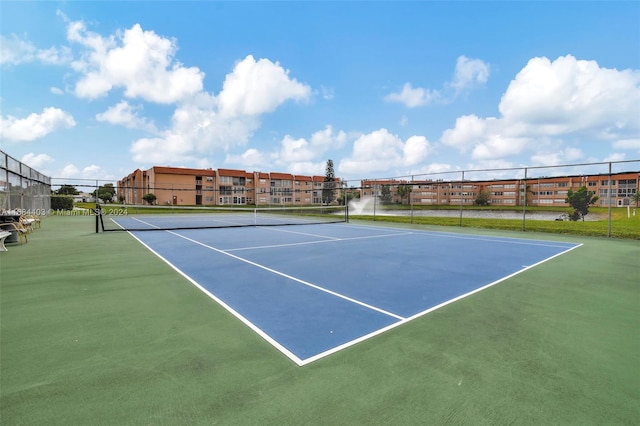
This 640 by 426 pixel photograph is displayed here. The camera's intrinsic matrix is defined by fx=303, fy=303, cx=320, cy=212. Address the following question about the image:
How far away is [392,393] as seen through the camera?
2232 mm

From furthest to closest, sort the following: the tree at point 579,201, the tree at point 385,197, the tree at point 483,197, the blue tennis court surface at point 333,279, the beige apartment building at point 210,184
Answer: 1. the beige apartment building at point 210,184
2. the tree at point 483,197
3. the tree at point 385,197
4. the tree at point 579,201
5. the blue tennis court surface at point 333,279

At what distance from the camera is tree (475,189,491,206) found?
3833 centimetres

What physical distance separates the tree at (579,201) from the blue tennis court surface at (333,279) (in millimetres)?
14616

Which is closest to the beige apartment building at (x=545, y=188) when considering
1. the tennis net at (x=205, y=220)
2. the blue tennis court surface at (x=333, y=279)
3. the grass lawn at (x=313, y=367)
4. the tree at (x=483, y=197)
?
the tree at (x=483, y=197)

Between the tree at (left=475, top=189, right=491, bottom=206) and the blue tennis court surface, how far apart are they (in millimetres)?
30630

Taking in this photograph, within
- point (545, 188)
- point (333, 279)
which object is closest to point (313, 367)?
point (333, 279)

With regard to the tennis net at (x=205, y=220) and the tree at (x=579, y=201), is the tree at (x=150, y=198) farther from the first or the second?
the tree at (x=579, y=201)

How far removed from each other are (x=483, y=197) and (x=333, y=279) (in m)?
39.7

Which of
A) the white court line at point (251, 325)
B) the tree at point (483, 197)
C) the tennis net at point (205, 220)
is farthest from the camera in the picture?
the tree at point (483, 197)

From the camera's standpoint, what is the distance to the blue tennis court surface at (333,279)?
3.41 metres

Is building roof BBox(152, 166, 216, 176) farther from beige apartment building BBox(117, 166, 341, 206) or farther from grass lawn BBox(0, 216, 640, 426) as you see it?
grass lawn BBox(0, 216, 640, 426)

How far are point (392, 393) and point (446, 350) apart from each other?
0.95m

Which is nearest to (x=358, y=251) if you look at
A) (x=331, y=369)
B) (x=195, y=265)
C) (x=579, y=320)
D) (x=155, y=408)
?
(x=195, y=265)

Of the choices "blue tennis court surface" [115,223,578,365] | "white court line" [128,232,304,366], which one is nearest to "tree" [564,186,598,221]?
"blue tennis court surface" [115,223,578,365]
